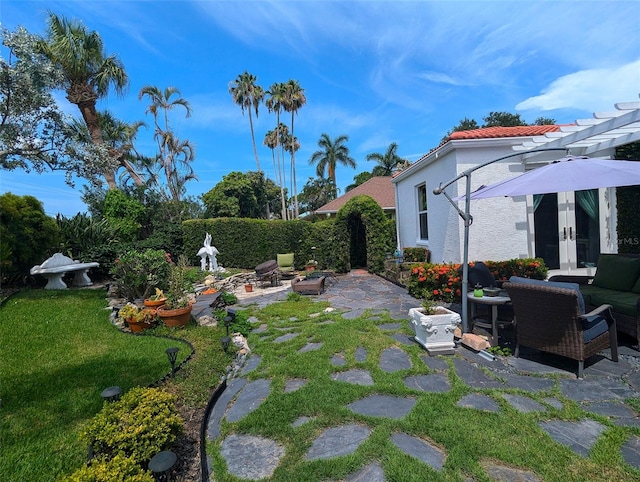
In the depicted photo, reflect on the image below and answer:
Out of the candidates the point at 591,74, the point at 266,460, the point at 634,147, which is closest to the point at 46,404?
the point at 266,460

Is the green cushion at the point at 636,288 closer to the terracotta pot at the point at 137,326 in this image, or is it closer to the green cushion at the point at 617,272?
the green cushion at the point at 617,272

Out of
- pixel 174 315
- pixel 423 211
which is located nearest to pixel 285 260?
pixel 423 211

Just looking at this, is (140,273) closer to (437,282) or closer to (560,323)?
(437,282)

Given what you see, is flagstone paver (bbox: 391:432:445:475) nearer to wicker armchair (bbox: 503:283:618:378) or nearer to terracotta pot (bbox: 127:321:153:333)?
wicker armchair (bbox: 503:283:618:378)

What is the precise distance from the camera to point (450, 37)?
7250mm

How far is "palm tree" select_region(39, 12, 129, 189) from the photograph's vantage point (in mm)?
11414

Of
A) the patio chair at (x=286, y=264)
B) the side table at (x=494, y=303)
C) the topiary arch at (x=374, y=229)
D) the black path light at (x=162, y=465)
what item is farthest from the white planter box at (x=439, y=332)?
the patio chair at (x=286, y=264)

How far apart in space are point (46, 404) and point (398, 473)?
3.49m

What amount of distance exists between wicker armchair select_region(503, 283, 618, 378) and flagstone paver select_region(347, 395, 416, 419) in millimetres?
1802

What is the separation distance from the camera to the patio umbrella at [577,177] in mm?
4004

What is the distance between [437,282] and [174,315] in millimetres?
5551

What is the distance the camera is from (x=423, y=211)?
10.5 metres

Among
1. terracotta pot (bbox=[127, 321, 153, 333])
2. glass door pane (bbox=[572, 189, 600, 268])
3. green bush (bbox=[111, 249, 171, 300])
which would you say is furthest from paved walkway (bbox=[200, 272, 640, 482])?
glass door pane (bbox=[572, 189, 600, 268])

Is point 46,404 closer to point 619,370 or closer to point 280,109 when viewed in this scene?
point 619,370
